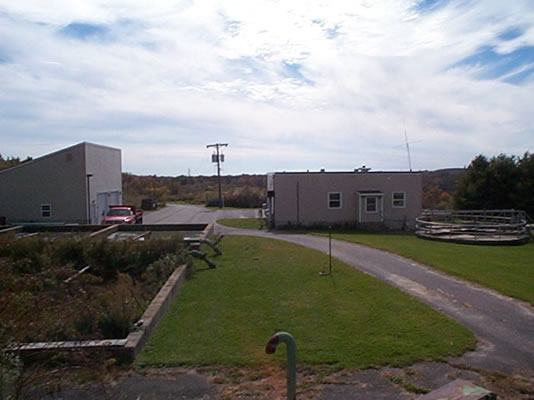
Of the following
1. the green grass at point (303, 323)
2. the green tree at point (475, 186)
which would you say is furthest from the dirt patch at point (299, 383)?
the green tree at point (475, 186)

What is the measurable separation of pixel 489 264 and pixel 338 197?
18.8m

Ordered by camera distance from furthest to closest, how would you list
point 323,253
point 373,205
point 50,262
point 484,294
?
point 373,205, point 323,253, point 50,262, point 484,294

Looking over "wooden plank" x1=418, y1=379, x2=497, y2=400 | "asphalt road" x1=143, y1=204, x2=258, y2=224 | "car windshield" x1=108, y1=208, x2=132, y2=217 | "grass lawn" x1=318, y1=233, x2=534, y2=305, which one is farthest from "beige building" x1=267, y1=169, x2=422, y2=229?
"wooden plank" x1=418, y1=379, x2=497, y2=400

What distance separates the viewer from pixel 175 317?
9930mm

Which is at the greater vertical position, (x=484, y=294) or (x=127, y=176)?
(x=127, y=176)

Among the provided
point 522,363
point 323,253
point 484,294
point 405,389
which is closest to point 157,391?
point 405,389

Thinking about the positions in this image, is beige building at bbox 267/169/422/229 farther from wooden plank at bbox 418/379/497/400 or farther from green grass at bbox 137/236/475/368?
wooden plank at bbox 418/379/497/400

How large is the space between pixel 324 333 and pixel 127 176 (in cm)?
7735

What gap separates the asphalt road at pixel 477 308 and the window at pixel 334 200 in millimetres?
16776

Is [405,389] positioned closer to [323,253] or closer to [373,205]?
[323,253]

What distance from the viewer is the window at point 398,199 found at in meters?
34.8

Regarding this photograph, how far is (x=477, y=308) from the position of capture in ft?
33.4

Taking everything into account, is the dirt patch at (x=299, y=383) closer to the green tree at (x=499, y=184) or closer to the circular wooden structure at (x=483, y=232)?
the circular wooden structure at (x=483, y=232)

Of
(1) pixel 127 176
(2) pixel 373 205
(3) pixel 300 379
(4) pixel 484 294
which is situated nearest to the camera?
(3) pixel 300 379
